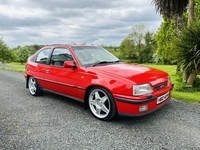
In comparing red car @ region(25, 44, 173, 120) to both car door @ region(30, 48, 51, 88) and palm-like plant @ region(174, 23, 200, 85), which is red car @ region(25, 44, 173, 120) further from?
palm-like plant @ region(174, 23, 200, 85)

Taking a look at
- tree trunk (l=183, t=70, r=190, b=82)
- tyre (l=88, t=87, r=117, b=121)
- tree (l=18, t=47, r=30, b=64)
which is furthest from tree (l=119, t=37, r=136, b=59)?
tyre (l=88, t=87, r=117, b=121)

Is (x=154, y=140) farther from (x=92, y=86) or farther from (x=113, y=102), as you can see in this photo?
(x=92, y=86)

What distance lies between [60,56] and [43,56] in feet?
2.83

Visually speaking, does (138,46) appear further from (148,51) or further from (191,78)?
(191,78)

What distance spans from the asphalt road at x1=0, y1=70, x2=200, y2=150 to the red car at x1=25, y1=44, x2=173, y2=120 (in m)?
0.33

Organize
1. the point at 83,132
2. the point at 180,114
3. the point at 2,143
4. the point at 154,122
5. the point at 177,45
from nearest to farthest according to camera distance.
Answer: the point at 2,143 < the point at 83,132 < the point at 154,122 < the point at 180,114 < the point at 177,45

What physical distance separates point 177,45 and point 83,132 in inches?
177

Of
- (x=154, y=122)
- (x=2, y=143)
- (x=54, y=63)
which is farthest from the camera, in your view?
(x=54, y=63)

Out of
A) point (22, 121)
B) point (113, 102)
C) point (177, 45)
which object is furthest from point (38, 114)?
point (177, 45)

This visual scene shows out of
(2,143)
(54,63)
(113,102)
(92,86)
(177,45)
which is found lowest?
(2,143)

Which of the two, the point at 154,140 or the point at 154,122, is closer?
the point at 154,140

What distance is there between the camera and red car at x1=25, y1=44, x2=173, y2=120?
3.24m

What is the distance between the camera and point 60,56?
461 cm

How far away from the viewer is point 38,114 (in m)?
4.09
